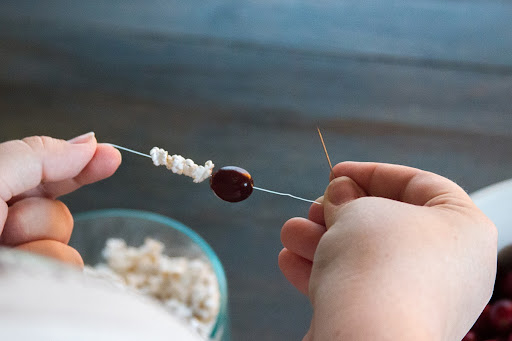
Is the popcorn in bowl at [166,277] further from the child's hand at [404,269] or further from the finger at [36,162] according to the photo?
the child's hand at [404,269]

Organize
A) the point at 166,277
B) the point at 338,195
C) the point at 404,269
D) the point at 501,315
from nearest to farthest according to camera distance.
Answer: the point at 404,269 < the point at 338,195 < the point at 501,315 < the point at 166,277

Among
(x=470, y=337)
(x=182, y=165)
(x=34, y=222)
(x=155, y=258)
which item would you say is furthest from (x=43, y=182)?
(x=470, y=337)

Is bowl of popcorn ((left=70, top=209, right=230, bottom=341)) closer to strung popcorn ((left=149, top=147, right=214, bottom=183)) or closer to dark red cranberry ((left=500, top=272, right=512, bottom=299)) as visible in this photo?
strung popcorn ((left=149, top=147, right=214, bottom=183))

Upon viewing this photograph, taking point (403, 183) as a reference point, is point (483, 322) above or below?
below

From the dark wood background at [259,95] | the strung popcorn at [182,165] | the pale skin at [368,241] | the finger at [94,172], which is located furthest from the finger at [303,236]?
the dark wood background at [259,95]

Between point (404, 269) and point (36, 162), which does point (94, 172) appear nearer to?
point (36, 162)
